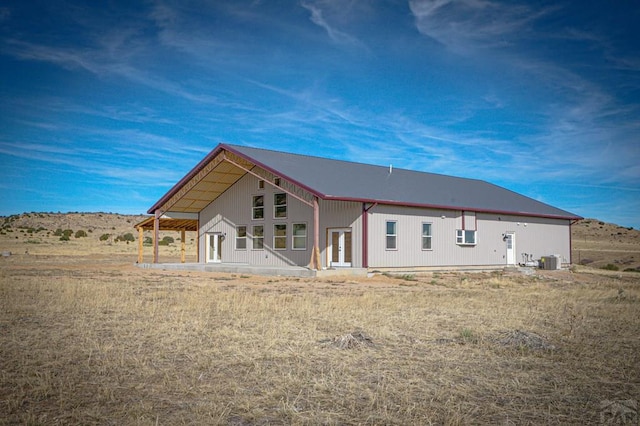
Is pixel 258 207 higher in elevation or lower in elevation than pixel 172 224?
higher

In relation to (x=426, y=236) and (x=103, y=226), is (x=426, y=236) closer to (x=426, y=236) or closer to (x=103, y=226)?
(x=426, y=236)

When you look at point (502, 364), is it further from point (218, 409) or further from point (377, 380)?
point (218, 409)

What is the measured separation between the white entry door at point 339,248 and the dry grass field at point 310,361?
40.7 feet

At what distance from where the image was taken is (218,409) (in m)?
5.58

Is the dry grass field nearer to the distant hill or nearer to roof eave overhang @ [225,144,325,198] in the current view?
roof eave overhang @ [225,144,325,198]

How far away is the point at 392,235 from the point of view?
88.5 feet

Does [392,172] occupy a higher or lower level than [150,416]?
higher

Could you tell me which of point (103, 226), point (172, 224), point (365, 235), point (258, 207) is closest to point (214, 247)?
point (172, 224)

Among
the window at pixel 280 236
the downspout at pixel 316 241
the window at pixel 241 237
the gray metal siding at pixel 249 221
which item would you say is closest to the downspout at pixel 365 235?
the downspout at pixel 316 241

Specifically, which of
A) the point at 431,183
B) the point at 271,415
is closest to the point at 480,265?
the point at 431,183

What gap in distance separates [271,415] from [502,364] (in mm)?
3495

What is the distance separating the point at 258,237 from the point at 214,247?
162 inches

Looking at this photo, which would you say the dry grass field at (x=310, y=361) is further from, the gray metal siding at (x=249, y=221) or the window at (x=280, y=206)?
the window at (x=280, y=206)

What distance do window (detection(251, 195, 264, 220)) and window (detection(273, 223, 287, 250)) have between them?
131 centimetres
